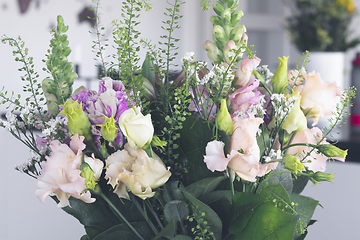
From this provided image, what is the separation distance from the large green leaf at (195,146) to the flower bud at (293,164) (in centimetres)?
5

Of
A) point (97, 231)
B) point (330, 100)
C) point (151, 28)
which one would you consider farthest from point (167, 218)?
point (151, 28)

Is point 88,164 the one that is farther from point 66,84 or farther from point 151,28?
point 151,28

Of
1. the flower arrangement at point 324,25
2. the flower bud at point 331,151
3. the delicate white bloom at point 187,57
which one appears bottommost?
the flower arrangement at point 324,25

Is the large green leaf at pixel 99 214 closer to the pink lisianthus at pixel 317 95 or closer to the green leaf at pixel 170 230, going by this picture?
the green leaf at pixel 170 230

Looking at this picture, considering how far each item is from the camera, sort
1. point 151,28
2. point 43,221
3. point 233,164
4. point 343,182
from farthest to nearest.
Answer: point 151,28
point 43,221
point 343,182
point 233,164

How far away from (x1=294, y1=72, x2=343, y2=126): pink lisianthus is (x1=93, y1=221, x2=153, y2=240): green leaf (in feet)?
0.61

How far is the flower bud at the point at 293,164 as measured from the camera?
0.31 meters

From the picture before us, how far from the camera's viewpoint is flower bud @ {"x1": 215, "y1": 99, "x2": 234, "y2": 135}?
0.30 metres

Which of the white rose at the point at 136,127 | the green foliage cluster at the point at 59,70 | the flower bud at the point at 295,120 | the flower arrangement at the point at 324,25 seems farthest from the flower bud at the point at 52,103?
the flower arrangement at the point at 324,25

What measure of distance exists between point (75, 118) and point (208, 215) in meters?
0.13

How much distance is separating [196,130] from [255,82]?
0.07m

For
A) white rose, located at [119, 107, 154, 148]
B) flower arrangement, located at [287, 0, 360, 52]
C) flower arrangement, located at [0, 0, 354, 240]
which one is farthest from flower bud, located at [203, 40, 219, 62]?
flower arrangement, located at [287, 0, 360, 52]

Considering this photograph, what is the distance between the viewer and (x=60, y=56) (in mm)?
346

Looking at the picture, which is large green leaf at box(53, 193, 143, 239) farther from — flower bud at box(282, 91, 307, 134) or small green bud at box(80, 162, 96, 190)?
flower bud at box(282, 91, 307, 134)
